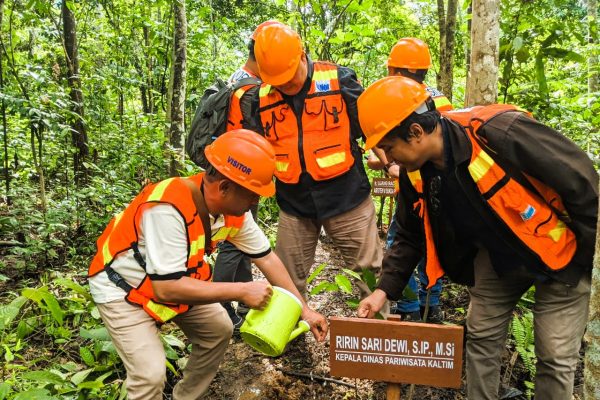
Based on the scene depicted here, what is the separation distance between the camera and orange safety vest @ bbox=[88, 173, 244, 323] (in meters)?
2.31

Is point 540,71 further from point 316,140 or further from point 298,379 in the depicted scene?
point 298,379

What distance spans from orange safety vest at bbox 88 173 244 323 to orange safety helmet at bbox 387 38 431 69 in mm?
2395

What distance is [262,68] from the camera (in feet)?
10.5

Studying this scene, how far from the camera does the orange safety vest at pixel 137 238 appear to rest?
2309 mm

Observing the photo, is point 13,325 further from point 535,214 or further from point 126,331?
Answer: point 535,214

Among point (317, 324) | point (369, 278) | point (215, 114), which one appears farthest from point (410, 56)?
point (317, 324)

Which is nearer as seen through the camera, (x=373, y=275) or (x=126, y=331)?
(x=126, y=331)

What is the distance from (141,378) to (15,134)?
592 cm

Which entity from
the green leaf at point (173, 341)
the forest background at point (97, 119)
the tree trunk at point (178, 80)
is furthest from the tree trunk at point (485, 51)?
the tree trunk at point (178, 80)

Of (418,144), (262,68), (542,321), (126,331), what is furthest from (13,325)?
(542,321)

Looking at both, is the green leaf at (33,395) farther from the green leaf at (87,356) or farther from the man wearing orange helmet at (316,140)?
the man wearing orange helmet at (316,140)

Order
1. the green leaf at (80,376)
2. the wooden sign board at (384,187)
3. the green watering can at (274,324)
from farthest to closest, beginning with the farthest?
the wooden sign board at (384,187) < the green leaf at (80,376) < the green watering can at (274,324)

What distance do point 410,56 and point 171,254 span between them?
9.53 feet

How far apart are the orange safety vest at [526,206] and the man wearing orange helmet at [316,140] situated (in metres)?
1.22
